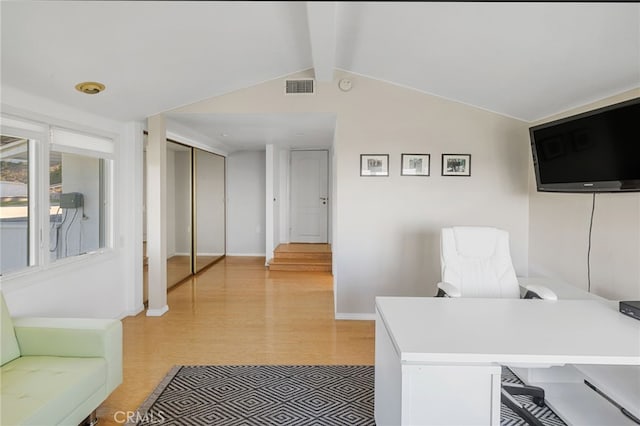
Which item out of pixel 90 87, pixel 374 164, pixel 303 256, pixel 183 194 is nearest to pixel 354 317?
pixel 374 164

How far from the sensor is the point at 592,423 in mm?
1881

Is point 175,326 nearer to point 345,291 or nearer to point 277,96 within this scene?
point 345,291

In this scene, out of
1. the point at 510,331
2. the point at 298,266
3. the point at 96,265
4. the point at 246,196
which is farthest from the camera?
the point at 246,196

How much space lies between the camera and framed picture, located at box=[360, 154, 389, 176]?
349cm

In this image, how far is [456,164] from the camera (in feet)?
11.4

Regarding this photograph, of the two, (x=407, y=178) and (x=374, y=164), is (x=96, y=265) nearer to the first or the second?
(x=374, y=164)

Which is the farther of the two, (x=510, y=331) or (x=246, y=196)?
(x=246, y=196)

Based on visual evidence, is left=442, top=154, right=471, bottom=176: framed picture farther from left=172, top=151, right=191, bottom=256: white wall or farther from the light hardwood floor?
left=172, top=151, right=191, bottom=256: white wall

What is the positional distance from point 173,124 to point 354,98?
2.19 metres

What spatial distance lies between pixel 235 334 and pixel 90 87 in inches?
94.9

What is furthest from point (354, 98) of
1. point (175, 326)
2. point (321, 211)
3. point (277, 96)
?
point (321, 211)

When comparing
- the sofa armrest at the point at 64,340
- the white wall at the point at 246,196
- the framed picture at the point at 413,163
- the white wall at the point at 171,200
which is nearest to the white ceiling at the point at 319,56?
the framed picture at the point at 413,163

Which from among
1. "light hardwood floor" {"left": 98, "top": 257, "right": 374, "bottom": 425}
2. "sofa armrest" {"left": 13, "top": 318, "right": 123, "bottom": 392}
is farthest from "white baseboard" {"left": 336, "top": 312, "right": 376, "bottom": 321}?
"sofa armrest" {"left": 13, "top": 318, "right": 123, "bottom": 392}

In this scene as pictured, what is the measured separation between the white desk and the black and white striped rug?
0.58m
